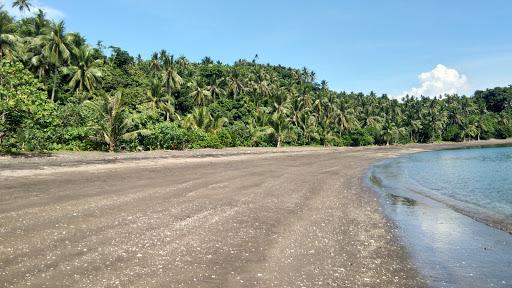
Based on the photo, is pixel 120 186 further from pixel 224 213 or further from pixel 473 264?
pixel 473 264

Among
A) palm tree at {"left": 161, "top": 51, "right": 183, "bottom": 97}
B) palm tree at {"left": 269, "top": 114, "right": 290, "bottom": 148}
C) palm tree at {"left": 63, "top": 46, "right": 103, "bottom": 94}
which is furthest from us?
palm tree at {"left": 161, "top": 51, "right": 183, "bottom": 97}

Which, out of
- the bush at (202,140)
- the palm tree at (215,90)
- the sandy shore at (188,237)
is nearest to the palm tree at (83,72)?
the bush at (202,140)

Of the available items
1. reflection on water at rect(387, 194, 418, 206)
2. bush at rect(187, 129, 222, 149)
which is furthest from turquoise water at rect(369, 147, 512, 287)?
bush at rect(187, 129, 222, 149)

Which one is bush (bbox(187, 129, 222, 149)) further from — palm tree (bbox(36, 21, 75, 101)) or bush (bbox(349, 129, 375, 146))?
bush (bbox(349, 129, 375, 146))

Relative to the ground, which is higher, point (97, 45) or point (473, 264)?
point (97, 45)

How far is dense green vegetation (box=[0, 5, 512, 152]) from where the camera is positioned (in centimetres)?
3202

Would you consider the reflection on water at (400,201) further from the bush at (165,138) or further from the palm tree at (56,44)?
the palm tree at (56,44)

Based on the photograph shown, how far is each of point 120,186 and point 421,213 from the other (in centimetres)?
1318

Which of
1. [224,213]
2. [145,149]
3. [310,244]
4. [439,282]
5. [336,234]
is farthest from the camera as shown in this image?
[145,149]

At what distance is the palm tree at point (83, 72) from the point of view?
58281 millimetres

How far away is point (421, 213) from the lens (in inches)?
643

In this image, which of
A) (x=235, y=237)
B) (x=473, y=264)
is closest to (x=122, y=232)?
(x=235, y=237)

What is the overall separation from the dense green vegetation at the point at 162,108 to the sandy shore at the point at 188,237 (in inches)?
557

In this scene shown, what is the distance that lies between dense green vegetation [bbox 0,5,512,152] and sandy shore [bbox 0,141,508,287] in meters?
14.2
